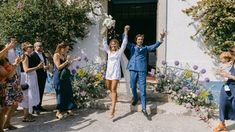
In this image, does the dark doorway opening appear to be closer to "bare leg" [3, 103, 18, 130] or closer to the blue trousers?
the blue trousers

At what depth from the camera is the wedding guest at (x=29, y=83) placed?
24.8 ft

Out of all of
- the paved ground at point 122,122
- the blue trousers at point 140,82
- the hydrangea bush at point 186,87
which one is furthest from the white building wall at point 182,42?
the blue trousers at point 140,82

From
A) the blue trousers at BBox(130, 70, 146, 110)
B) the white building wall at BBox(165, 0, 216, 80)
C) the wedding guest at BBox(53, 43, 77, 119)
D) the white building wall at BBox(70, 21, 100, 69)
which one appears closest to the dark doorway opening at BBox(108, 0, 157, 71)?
the white building wall at BBox(70, 21, 100, 69)

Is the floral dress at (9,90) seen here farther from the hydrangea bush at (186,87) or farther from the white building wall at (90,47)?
the hydrangea bush at (186,87)

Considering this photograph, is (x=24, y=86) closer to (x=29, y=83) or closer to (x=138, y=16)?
(x=29, y=83)

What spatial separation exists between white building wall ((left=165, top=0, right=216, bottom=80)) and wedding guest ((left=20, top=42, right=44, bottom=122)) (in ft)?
11.5

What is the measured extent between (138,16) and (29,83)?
4138 mm

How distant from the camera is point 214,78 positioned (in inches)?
367

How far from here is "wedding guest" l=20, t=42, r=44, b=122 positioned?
7.57 metres

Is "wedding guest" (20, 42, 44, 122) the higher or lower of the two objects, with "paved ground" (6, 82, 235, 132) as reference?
higher

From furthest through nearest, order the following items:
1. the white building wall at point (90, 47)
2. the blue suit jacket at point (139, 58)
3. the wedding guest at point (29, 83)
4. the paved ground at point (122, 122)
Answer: the white building wall at point (90, 47), the blue suit jacket at point (139, 58), the wedding guest at point (29, 83), the paved ground at point (122, 122)

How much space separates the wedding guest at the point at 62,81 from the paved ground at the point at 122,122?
0.24 m

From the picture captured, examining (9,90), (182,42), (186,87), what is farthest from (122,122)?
(182,42)

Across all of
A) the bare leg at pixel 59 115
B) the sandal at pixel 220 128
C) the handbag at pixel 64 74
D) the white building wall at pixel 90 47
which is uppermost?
the white building wall at pixel 90 47
